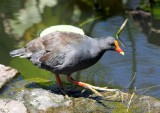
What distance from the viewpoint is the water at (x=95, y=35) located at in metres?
5.96

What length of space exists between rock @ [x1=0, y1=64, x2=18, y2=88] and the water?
8.6 inches

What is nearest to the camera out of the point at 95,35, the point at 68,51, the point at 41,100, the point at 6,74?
the point at 68,51

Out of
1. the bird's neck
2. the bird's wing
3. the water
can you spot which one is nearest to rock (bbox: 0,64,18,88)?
the water

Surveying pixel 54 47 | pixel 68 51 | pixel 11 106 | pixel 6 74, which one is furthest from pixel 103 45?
pixel 6 74

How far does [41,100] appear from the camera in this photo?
489 centimetres

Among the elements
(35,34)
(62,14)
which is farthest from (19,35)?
(62,14)

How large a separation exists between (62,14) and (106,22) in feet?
3.04

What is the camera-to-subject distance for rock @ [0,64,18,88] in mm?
5448

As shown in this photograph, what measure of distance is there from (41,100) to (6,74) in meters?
0.88

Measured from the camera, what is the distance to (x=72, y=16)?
28.3 feet

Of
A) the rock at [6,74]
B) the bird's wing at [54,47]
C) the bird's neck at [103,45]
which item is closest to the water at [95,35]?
the rock at [6,74]

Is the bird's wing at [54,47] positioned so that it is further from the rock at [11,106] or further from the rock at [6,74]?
the rock at [6,74]

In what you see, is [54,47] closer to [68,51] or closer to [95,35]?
[68,51]

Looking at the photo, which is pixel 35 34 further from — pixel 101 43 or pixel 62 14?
pixel 101 43
